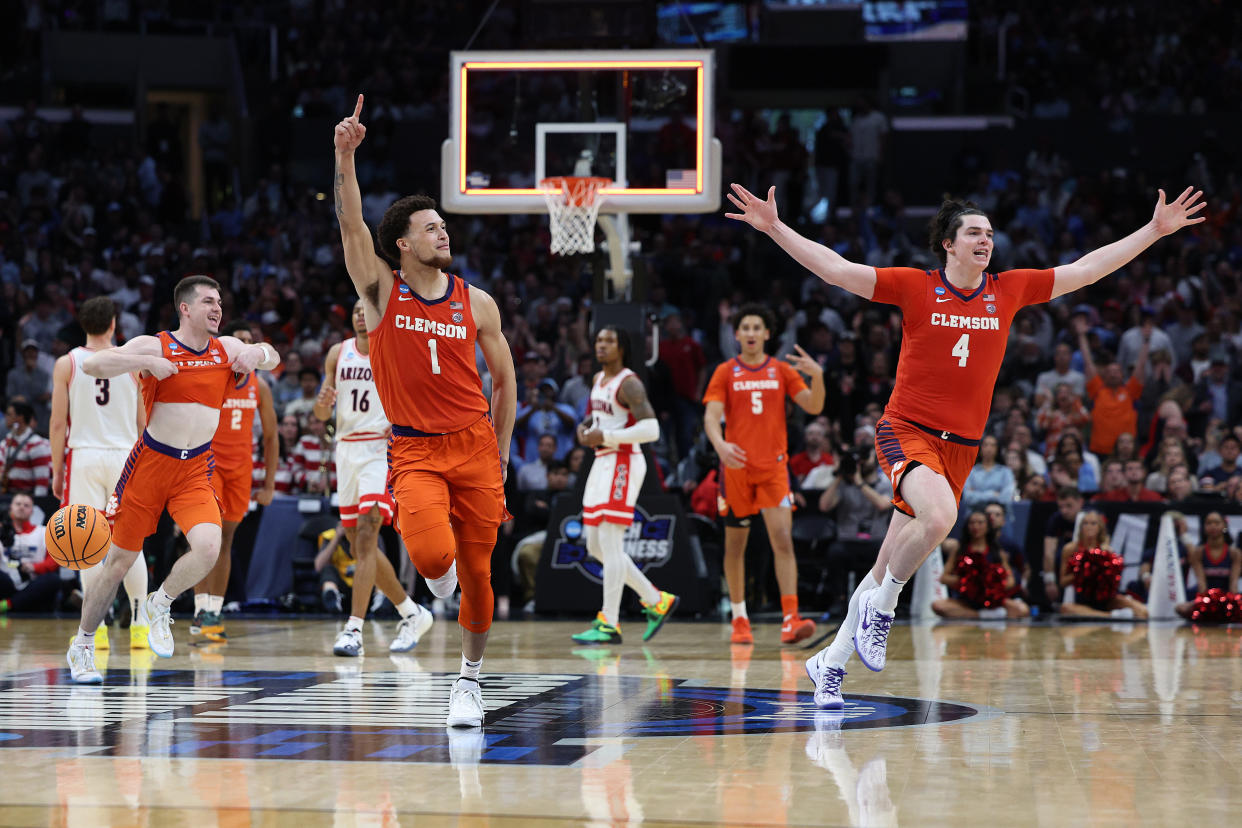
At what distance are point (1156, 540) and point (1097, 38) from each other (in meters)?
15.3

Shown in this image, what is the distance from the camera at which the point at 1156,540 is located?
13.6 m

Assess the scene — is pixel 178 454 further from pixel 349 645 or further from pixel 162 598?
pixel 349 645

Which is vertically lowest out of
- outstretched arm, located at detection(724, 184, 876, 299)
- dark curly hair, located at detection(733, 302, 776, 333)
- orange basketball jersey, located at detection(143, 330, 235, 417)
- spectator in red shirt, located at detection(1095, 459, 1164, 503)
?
spectator in red shirt, located at detection(1095, 459, 1164, 503)

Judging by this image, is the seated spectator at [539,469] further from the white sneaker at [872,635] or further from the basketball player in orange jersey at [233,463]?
the white sneaker at [872,635]

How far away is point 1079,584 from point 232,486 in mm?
7249

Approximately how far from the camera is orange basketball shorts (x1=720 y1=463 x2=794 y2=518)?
11.2m

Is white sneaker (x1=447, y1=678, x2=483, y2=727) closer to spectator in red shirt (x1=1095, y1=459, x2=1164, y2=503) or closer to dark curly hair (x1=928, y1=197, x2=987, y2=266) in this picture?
dark curly hair (x1=928, y1=197, x2=987, y2=266)

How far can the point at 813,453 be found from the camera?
579 inches

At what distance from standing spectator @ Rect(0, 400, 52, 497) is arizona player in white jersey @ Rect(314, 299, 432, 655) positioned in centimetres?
500

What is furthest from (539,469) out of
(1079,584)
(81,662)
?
(81,662)

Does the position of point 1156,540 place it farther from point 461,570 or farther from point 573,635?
point 461,570

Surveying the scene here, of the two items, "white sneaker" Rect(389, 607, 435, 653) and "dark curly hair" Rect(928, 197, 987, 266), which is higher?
"dark curly hair" Rect(928, 197, 987, 266)

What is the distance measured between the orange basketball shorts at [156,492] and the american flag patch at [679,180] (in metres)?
5.72

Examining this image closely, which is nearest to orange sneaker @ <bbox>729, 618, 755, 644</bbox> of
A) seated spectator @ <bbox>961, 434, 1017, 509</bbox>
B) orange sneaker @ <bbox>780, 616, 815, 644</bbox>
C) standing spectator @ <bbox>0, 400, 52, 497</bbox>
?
orange sneaker @ <bbox>780, 616, 815, 644</bbox>
